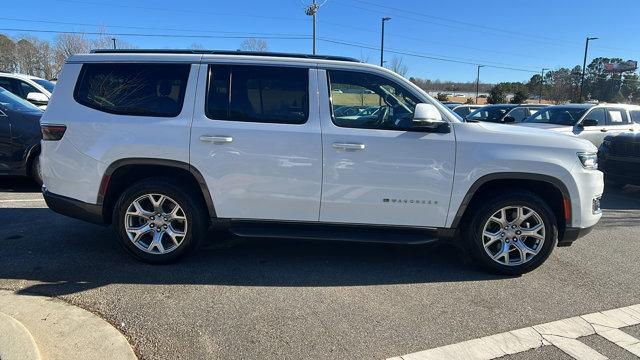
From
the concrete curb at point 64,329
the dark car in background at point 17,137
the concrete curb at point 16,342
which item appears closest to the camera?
the concrete curb at point 16,342

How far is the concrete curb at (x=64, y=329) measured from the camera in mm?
2869

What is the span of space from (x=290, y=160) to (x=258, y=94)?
2.22ft

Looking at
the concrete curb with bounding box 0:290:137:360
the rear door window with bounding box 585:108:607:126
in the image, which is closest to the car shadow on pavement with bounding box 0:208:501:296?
the concrete curb with bounding box 0:290:137:360

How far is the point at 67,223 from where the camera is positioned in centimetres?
562

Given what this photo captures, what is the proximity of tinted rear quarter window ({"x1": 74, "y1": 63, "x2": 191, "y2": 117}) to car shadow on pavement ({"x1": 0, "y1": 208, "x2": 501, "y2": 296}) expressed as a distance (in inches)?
58.0

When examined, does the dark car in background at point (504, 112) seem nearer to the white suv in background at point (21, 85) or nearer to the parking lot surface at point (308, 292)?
the parking lot surface at point (308, 292)

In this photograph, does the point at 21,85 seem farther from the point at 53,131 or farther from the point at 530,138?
the point at 530,138

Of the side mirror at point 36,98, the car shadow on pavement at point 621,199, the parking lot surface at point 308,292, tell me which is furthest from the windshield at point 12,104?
the car shadow on pavement at point 621,199

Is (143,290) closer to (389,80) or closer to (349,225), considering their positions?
(349,225)

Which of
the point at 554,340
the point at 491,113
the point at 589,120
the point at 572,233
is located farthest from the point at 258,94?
the point at 491,113

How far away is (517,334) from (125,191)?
11.6 feet

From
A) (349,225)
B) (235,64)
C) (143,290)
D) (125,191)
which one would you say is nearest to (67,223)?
(125,191)

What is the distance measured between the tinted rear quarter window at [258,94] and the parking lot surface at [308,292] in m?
1.44

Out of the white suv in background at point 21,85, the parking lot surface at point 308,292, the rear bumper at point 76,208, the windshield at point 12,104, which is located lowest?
the parking lot surface at point 308,292
